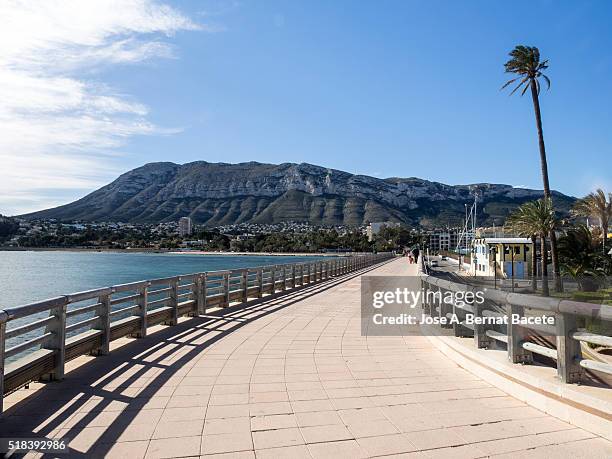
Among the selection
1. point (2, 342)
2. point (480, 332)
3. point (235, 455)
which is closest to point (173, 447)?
point (235, 455)

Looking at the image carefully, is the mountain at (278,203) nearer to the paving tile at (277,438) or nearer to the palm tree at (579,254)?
the palm tree at (579,254)

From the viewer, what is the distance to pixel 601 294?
54.7 feet

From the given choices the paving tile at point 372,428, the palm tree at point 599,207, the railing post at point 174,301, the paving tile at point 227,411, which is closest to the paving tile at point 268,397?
the paving tile at point 227,411

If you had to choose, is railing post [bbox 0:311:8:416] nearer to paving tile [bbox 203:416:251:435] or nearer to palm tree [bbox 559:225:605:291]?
paving tile [bbox 203:416:251:435]

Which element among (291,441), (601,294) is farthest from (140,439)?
(601,294)

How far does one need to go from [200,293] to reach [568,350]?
8.81m

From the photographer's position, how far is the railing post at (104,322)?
281 inches

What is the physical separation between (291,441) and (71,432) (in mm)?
1898

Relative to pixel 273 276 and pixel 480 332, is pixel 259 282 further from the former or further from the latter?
pixel 480 332

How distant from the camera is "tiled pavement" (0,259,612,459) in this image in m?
3.95

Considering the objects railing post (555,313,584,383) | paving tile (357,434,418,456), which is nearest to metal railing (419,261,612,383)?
railing post (555,313,584,383)

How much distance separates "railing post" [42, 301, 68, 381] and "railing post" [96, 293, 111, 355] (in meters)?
1.29

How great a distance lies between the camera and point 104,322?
23.6 ft

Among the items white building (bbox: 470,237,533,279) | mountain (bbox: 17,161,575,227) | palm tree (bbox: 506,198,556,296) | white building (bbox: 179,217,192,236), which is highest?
mountain (bbox: 17,161,575,227)
